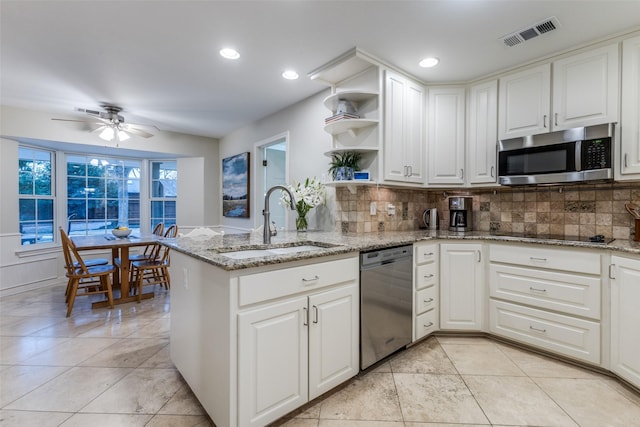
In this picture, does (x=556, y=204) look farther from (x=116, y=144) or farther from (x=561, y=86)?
(x=116, y=144)

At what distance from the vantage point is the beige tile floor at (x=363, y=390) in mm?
1654

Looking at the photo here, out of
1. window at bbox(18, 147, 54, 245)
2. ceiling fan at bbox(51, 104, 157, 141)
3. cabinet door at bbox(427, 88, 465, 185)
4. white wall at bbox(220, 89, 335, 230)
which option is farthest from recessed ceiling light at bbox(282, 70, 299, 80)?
window at bbox(18, 147, 54, 245)

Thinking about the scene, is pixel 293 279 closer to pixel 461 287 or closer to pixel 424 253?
pixel 424 253

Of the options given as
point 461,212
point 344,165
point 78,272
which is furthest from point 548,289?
point 78,272

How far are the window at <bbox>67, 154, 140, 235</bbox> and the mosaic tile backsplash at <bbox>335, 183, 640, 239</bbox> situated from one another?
4.45 metres

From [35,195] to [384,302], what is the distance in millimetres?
5369

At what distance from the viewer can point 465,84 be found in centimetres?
301

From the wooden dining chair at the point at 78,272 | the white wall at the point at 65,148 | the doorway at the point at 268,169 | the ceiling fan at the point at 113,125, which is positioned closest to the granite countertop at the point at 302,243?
the wooden dining chair at the point at 78,272

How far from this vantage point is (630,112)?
215 centimetres

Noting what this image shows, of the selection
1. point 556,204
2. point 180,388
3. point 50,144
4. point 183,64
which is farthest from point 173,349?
point 50,144

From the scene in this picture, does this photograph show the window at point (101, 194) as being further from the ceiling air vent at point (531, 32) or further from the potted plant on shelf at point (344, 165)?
the ceiling air vent at point (531, 32)

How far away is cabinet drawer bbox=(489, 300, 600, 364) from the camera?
210 centimetres

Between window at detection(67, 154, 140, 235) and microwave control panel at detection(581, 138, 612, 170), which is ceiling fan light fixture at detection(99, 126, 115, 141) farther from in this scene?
microwave control panel at detection(581, 138, 612, 170)

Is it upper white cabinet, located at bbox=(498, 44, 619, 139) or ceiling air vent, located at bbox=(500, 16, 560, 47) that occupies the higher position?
ceiling air vent, located at bbox=(500, 16, 560, 47)
